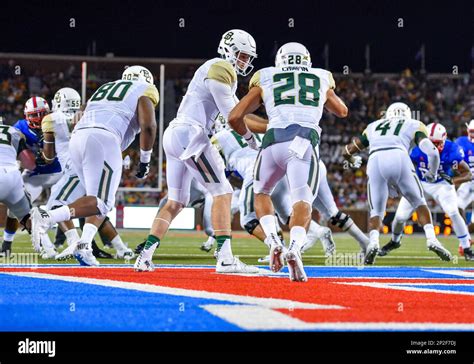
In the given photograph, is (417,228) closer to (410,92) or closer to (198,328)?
(410,92)

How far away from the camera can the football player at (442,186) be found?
10.2 m

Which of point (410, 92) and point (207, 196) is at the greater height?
point (410, 92)

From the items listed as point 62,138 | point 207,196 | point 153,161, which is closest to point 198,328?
point 62,138

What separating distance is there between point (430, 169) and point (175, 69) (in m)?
22.9

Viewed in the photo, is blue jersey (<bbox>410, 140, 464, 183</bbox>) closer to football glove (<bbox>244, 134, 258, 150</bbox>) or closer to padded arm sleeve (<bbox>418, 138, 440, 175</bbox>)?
padded arm sleeve (<bbox>418, 138, 440, 175</bbox>)

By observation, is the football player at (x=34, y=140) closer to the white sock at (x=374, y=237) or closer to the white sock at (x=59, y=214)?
the white sock at (x=59, y=214)

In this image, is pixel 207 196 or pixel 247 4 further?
pixel 247 4

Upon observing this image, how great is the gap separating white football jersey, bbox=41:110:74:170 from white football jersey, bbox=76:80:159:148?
61.7 inches

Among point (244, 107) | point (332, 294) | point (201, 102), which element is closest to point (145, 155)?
point (201, 102)

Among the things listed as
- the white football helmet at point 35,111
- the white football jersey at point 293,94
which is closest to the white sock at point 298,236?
the white football jersey at point 293,94

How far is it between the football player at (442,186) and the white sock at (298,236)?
172 inches

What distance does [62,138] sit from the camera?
30.2 ft

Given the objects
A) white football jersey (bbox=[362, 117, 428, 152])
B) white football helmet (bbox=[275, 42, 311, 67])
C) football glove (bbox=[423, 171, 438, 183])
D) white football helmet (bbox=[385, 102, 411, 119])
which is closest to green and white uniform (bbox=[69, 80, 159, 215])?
white football helmet (bbox=[275, 42, 311, 67])

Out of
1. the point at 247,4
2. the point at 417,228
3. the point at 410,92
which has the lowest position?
the point at 417,228
